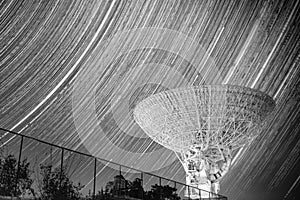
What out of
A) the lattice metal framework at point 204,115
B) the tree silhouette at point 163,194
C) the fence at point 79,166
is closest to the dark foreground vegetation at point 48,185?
the fence at point 79,166

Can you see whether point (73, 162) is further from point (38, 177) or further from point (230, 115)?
point (230, 115)

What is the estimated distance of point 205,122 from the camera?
779 inches

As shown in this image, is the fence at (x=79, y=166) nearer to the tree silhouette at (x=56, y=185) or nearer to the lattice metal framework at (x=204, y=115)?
the tree silhouette at (x=56, y=185)

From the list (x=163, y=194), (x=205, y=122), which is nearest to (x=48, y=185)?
(x=163, y=194)

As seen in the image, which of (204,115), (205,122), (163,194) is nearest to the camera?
(163,194)

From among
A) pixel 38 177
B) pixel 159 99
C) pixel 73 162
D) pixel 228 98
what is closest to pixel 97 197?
pixel 73 162

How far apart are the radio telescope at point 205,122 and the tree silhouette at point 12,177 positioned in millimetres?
Answer: 7819

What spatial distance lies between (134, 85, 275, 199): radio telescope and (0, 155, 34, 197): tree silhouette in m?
7.82

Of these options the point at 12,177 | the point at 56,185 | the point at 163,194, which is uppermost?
the point at 12,177

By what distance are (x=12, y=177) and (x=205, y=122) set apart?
1125cm

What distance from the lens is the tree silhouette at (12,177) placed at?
381 inches

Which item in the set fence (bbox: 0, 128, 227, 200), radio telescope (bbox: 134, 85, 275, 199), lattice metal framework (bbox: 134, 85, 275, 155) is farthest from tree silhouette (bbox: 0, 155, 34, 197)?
radio telescope (bbox: 134, 85, 275, 199)

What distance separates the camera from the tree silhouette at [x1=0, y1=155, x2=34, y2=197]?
9666 mm

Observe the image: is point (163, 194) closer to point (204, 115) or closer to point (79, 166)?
point (204, 115)
